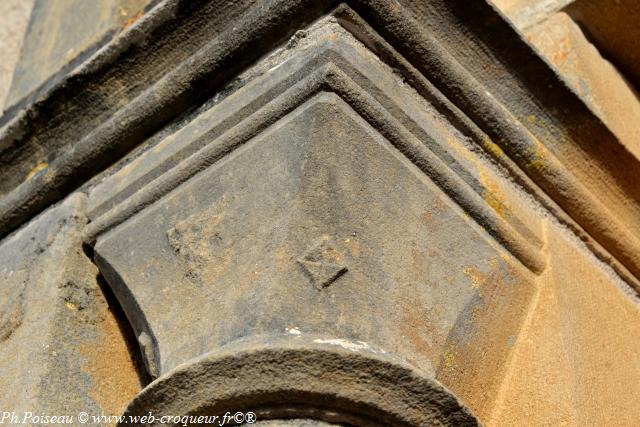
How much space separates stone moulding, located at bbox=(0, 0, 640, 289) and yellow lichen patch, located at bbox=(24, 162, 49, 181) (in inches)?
0.4

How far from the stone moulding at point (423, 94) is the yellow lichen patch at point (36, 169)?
10 millimetres

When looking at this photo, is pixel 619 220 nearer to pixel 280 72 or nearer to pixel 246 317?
pixel 280 72

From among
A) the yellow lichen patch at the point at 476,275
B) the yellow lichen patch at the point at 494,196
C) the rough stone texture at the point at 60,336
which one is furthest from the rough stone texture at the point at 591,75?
the rough stone texture at the point at 60,336

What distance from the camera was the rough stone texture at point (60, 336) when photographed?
1.43 metres

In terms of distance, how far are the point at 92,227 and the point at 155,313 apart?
10.1 inches

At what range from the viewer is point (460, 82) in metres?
1.56

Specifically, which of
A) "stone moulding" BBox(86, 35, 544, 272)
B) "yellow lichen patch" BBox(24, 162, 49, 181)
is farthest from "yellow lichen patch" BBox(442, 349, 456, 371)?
"yellow lichen patch" BBox(24, 162, 49, 181)

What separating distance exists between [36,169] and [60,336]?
1.36 ft

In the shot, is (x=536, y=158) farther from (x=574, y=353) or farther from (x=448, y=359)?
(x=448, y=359)

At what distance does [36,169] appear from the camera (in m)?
1.78

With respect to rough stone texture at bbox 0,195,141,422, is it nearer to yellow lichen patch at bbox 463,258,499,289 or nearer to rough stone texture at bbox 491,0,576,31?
yellow lichen patch at bbox 463,258,499,289

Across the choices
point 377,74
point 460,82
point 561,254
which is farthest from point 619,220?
point 377,74

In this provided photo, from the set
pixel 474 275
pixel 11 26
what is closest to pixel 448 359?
pixel 474 275

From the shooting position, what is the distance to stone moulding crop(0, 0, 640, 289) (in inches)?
60.3
